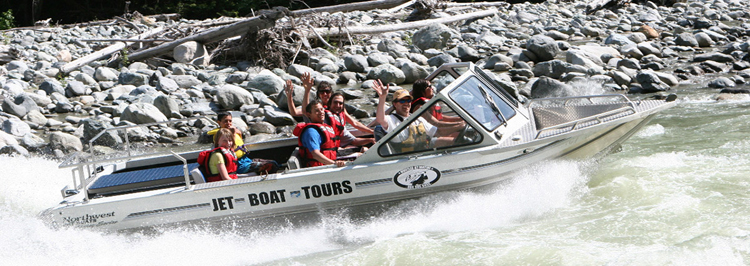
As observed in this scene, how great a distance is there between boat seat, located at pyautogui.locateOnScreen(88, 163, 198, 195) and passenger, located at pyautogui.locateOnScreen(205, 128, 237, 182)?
0.43 m

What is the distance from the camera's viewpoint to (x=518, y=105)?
6664mm

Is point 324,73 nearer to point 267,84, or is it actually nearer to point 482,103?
point 267,84

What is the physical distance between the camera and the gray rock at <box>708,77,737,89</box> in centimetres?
1173

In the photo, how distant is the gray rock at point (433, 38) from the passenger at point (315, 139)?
35.7 feet

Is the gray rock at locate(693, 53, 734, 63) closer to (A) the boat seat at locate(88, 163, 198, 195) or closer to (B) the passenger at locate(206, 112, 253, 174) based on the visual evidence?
→ (B) the passenger at locate(206, 112, 253, 174)

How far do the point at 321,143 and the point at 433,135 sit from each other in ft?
3.31

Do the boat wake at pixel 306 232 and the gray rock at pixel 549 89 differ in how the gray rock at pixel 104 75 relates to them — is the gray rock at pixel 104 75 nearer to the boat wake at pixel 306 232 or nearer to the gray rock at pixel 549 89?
the boat wake at pixel 306 232

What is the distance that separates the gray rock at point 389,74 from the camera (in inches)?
520

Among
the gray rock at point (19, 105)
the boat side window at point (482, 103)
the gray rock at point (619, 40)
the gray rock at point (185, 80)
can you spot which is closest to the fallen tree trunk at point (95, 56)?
the gray rock at point (185, 80)

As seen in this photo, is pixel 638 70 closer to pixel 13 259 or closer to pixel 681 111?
pixel 681 111

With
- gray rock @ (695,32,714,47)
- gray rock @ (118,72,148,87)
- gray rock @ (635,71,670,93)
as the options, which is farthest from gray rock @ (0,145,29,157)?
gray rock @ (695,32,714,47)

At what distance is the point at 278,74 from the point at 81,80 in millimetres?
3941

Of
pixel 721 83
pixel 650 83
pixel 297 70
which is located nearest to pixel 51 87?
pixel 297 70

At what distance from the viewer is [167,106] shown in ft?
36.4
